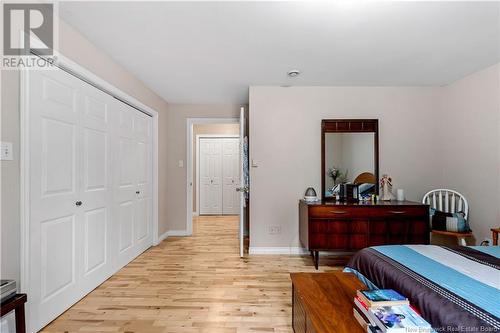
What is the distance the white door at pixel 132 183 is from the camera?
2.80 meters

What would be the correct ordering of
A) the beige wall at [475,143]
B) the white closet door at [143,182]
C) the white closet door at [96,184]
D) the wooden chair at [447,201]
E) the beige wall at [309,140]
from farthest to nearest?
the beige wall at [309,140] < the white closet door at [143,182] < the wooden chair at [447,201] < the beige wall at [475,143] < the white closet door at [96,184]

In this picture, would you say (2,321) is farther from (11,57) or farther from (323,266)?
(323,266)

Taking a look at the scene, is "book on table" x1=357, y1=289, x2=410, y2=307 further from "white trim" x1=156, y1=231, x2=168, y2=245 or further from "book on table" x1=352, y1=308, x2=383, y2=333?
"white trim" x1=156, y1=231, x2=168, y2=245

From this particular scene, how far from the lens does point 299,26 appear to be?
76.5 inches

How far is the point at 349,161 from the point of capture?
3281 millimetres

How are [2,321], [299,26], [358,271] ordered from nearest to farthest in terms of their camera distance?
[2,321] → [358,271] → [299,26]

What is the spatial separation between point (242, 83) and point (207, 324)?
8.85ft

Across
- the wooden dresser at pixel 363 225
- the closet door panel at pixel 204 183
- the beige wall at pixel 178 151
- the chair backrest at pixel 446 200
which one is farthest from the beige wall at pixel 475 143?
the closet door panel at pixel 204 183

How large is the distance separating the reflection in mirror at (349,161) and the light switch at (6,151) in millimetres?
3097

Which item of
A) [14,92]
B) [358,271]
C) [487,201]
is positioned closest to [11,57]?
[14,92]

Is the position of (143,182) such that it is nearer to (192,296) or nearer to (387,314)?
(192,296)

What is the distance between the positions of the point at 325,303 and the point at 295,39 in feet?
6.66

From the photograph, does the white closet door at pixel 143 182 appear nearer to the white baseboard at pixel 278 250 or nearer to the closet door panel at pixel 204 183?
the white baseboard at pixel 278 250

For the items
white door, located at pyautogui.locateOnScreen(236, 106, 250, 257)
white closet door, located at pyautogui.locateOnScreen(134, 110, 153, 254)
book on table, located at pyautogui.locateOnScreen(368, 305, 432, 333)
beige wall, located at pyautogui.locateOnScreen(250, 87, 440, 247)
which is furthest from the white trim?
book on table, located at pyautogui.locateOnScreen(368, 305, 432, 333)
